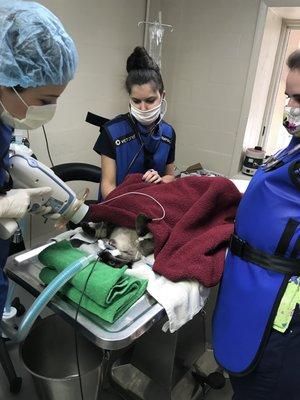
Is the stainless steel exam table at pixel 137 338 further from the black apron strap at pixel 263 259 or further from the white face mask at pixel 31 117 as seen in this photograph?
the white face mask at pixel 31 117

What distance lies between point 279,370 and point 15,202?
2.93 feet

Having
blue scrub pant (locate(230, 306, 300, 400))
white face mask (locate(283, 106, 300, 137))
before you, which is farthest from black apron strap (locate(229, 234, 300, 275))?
white face mask (locate(283, 106, 300, 137))

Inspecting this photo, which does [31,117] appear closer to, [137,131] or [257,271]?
[257,271]

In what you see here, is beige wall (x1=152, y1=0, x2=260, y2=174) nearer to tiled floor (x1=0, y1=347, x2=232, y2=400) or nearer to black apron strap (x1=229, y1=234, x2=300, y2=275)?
tiled floor (x1=0, y1=347, x2=232, y2=400)

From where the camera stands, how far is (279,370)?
→ 988 mm

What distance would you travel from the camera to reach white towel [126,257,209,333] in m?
0.94

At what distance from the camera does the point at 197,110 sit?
2674 mm

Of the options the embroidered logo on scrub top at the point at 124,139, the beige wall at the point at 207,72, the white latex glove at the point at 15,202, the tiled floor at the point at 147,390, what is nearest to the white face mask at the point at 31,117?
the white latex glove at the point at 15,202

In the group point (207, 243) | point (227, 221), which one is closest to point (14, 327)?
point (207, 243)

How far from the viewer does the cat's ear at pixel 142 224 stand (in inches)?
42.6

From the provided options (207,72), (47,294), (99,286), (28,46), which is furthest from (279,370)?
(207,72)

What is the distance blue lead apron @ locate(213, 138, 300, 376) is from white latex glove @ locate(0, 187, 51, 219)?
62 centimetres

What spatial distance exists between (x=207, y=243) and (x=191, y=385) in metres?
0.93

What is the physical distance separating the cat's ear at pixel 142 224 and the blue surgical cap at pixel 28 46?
1.58ft
